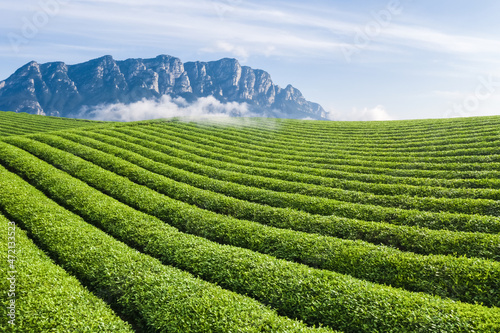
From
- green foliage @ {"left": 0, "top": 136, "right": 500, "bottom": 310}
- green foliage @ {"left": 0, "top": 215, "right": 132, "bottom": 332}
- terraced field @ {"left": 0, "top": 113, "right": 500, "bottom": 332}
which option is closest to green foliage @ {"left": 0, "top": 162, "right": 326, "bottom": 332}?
terraced field @ {"left": 0, "top": 113, "right": 500, "bottom": 332}

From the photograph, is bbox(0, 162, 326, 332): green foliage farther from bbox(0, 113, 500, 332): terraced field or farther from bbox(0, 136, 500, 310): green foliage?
bbox(0, 136, 500, 310): green foliage

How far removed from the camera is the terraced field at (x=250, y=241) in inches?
400

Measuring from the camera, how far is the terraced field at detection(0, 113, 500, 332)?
400 inches

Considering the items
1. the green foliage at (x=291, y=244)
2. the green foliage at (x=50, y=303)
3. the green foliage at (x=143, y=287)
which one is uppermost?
the green foliage at (x=291, y=244)

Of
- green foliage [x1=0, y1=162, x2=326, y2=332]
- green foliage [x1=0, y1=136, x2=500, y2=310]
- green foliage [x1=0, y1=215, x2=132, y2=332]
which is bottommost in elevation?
green foliage [x1=0, y1=215, x2=132, y2=332]

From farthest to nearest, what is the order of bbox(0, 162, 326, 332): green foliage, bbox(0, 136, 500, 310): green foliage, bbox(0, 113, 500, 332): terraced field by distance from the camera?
bbox(0, 136, 500, 310): green foliage, bbox(0, 113, 500, 332): terraced field, bbox(0, 162, 326, 332): green foliage

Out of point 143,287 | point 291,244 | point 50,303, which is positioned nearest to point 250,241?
point 291,244

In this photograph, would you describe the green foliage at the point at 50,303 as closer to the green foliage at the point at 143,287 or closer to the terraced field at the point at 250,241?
the terraced field at the point at 250,241

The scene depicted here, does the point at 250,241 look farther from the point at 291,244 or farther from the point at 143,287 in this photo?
the point at 143,287

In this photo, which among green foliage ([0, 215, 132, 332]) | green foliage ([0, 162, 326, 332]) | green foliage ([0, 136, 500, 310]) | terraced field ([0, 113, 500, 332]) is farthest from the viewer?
green foliage ([0, 136, 500, 310])

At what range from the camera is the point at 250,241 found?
51.5 feet

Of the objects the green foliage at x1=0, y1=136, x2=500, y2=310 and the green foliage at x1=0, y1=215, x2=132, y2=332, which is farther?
the green foliage at x1=0, y1=136, x2=500, y2=310

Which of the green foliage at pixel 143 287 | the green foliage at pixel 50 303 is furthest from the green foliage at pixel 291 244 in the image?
the green foliage at pixel 50 303

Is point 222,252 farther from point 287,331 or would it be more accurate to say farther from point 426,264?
point 426,264
